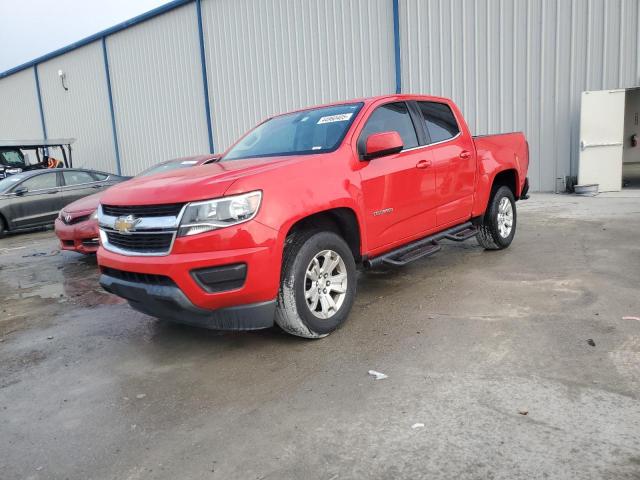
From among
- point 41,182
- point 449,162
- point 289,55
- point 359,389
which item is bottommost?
point 359,389

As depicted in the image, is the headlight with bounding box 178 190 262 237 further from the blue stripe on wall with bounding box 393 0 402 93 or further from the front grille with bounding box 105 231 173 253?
the blue stripe on wall with bounding box 393 0 402 93

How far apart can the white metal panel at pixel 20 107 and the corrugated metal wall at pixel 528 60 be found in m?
19.9

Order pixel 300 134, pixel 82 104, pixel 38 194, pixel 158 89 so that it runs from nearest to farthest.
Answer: pixel 300 134
pixel 38 194
pixel 158 89
pixel 82 104

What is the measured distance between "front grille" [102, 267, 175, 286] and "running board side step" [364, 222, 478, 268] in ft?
5.41

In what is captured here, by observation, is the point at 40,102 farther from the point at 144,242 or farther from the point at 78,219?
the point at 144,242

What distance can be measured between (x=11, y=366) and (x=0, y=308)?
2.01 metres

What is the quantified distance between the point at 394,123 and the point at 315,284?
73.6 inches

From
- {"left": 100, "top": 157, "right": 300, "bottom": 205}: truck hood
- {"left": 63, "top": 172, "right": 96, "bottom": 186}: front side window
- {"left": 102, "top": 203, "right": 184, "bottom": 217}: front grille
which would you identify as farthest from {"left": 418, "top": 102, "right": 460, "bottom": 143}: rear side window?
{"left": 63, "top": 172, "right": 96, "bottom": 186}: front side window

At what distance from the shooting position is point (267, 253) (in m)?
3.28

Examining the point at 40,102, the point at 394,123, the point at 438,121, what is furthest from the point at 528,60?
the point at 40,102

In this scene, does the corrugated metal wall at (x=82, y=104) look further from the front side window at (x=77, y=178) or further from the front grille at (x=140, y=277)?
the front grille at (x=140, y=277)

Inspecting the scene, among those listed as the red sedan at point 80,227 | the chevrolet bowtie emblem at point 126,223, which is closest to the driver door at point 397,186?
the chevrolet bowtie emblem at point 126,223

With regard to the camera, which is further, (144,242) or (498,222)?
(498,222)

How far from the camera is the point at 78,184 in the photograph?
11.4 metres
